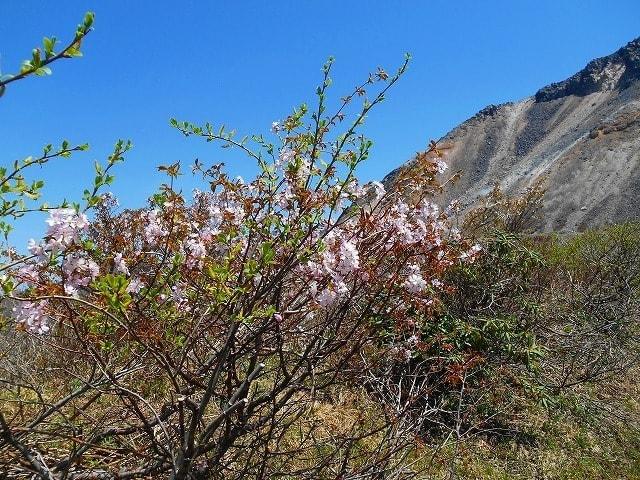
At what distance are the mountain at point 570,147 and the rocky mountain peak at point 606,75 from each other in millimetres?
159

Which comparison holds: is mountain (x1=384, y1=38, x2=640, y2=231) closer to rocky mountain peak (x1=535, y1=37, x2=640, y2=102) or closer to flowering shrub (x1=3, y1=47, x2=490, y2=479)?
rocky mountain peak (x1=535, y1=37, x2=640, y2=102)

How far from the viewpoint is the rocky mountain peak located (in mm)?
81125

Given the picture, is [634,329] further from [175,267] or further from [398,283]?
[175,267]

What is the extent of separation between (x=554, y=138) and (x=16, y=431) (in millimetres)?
91347

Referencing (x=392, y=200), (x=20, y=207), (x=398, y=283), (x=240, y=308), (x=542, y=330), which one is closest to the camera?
(x=20, y=207)

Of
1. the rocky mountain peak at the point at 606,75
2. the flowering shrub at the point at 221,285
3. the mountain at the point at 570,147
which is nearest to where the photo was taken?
the flowering shrub at the point at 221,285

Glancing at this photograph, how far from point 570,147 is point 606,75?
28732 millimetres

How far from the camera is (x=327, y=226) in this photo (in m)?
2.78

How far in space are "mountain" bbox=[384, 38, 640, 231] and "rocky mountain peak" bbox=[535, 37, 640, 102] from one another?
16 centimetres

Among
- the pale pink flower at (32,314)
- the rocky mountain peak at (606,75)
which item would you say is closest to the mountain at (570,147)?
the rocky mountain peak at (606,75)

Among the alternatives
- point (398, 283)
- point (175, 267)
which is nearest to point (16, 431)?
point (175, 267)

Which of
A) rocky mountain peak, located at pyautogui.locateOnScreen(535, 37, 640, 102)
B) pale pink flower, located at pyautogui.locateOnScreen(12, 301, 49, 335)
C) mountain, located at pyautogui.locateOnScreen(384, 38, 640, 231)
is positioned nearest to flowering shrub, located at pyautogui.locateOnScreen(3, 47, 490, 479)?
pale pink flower, located at pyautogui.locateOnScreen(12, 301, 49, 335)

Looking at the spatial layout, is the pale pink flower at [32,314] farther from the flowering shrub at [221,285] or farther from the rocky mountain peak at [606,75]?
the rocky mountain peak at [606,75]

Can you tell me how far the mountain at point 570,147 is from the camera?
54312 millimetres
